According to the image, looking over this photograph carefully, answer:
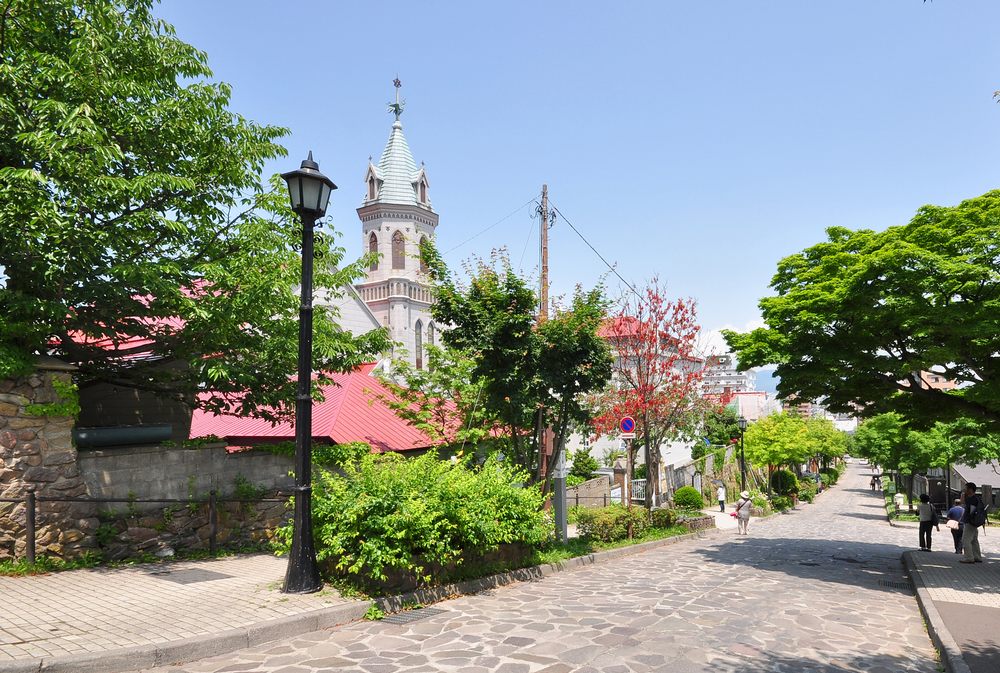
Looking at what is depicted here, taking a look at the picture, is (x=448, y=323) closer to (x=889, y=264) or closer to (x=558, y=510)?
(x=558, y=510)

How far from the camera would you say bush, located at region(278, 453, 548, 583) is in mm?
8641

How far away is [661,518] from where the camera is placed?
21.1 metres

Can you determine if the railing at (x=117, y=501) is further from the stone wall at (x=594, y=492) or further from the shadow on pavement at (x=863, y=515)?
the shadow on pavement at (x=863, y=515)

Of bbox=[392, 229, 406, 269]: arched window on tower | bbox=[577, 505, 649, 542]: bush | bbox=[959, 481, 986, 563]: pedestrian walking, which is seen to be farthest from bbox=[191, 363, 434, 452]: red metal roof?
bbox=[392, 229, 406, 269]: arched window on tower

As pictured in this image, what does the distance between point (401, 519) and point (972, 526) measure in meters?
12.8

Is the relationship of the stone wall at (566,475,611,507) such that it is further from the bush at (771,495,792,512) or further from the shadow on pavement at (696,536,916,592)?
the bush at (771,495,792,512)

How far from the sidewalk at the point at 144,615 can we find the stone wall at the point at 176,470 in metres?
1.48

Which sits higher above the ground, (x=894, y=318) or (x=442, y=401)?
(x=894, y=318)

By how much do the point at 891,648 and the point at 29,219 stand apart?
12158 mm

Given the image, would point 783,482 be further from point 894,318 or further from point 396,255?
point 396,255

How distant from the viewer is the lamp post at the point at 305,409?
8.52 metres

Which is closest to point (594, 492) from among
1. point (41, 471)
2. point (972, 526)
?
point (972, 526)

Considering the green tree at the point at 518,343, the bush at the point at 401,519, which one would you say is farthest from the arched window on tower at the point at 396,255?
the bush at the point at 401,519

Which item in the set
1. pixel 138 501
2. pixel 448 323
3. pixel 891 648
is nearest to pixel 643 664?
pixel 891 648
